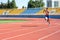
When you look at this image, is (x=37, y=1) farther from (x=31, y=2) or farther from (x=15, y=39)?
(x=15, y=39)

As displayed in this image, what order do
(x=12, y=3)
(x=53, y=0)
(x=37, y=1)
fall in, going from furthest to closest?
1. (x=37, y=1)
2. (x=12, y=3)
3. (x=53, y=0)

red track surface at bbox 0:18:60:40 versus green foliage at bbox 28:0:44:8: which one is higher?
red track surface at bbox 0:18:60:40

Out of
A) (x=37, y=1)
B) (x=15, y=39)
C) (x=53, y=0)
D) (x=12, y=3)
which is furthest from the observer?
(x=37, y=1)

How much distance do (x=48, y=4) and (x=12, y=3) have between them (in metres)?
14.1

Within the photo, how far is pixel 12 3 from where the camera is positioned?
3351 inches

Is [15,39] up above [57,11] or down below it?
above

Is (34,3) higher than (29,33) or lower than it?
lower

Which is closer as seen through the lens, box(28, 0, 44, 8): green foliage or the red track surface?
the red track surface

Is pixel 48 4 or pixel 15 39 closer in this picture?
pixel 15 39

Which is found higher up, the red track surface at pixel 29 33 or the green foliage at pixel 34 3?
the red track surface at pixel 29 33

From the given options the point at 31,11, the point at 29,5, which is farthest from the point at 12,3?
the point at 31,11

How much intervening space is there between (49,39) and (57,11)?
44.9 meters

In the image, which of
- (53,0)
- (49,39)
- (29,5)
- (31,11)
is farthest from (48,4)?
(49,39)

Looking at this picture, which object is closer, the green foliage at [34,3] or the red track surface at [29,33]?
the red track surface at [29,33]
